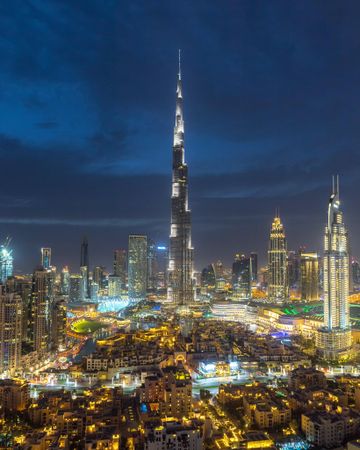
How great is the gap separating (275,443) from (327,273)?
11606 millimetres

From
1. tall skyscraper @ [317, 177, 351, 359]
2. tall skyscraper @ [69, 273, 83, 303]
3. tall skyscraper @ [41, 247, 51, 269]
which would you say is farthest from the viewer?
tall skyscraper @ [69, 273, 83, 303]

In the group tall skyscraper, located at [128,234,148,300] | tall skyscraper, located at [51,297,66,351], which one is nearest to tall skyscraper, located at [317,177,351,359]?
tall skyscraper, located at [51,297,66,351]

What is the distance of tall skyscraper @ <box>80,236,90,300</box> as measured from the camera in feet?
122

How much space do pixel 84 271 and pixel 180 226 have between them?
40.3 feet

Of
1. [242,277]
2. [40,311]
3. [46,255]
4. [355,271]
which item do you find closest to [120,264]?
[242,277]

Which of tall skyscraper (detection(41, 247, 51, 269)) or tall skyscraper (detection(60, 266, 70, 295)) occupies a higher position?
tall skyscraper (detection(41, 247, 51, 269))

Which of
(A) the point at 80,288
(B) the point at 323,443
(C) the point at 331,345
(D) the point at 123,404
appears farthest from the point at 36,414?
(A) the point at 80,288

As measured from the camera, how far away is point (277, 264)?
34.0 meters

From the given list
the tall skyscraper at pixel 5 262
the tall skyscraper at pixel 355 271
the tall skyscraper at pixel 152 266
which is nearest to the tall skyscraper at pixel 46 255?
the tall skyscraper at pixel 5 262

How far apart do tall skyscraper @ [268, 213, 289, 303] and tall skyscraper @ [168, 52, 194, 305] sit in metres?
6.65

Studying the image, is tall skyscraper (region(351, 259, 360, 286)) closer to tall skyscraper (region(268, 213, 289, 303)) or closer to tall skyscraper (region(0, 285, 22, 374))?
tall skyscraper (region(268, 213, 289, 303))

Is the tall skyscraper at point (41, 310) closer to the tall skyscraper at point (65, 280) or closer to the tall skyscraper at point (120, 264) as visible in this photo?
the tall skyscraper at point (65, 280)

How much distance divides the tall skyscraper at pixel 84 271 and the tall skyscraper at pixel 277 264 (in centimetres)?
1571

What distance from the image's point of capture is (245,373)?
1375 centimetres
